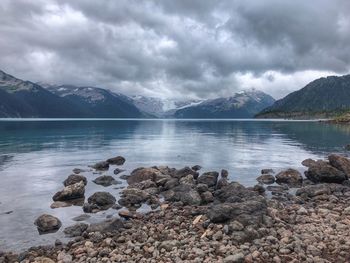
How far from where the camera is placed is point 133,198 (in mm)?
36312

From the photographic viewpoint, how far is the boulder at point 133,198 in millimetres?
35906

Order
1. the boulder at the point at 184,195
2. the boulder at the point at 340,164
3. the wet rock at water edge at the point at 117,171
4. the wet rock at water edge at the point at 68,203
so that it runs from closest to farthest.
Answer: the boulder at the point at 184,195 < the wet rock at water edge at the point at 68,203 < the boulder at the point at 340,164 < the wet rock at water edge at the point at 117,171

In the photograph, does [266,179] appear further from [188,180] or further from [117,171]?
[117,171]

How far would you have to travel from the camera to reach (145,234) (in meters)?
25.2

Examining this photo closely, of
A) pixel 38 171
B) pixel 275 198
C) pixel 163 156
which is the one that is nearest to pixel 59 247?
pixel 275 198

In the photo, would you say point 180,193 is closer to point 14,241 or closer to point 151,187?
point 151,187

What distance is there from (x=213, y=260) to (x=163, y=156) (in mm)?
56310

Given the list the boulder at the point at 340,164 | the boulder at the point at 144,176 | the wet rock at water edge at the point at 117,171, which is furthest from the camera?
the wet rock at water edge at the point at 117,171

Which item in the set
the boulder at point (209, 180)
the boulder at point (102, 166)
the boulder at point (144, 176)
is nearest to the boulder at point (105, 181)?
the boulder at point (144, 176)

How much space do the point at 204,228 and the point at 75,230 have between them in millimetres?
9549

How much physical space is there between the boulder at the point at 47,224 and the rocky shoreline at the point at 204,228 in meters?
0.07

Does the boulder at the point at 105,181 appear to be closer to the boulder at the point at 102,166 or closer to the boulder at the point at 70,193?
the boulder at the point at 70,193

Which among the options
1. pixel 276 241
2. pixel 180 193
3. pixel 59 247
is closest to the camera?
pixel 276 241

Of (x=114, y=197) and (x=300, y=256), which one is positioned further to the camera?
(x=114, y=197)
